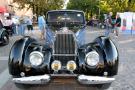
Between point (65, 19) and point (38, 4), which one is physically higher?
point (65, 19)

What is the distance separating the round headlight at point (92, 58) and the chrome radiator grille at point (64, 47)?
0.39 m

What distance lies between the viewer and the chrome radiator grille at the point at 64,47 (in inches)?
250

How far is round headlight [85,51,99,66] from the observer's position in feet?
19.9

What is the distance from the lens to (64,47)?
6469 millimetres

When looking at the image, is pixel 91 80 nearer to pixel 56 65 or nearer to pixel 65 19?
pixel 56 65

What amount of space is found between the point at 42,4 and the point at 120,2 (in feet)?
57.3

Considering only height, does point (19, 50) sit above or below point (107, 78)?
above

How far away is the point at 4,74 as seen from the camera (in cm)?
864

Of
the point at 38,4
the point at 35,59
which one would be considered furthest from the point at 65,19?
the point at 38,4

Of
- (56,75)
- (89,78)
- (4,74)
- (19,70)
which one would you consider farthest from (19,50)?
(4,74)

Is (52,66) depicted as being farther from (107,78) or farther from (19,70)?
(107,78)

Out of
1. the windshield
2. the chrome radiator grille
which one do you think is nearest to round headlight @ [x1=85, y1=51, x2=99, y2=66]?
the chrome radiator grille

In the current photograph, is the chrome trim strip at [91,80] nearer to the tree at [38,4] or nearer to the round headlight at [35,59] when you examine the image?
the round headlight at [35,59]

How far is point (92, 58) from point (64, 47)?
2.25 ft
